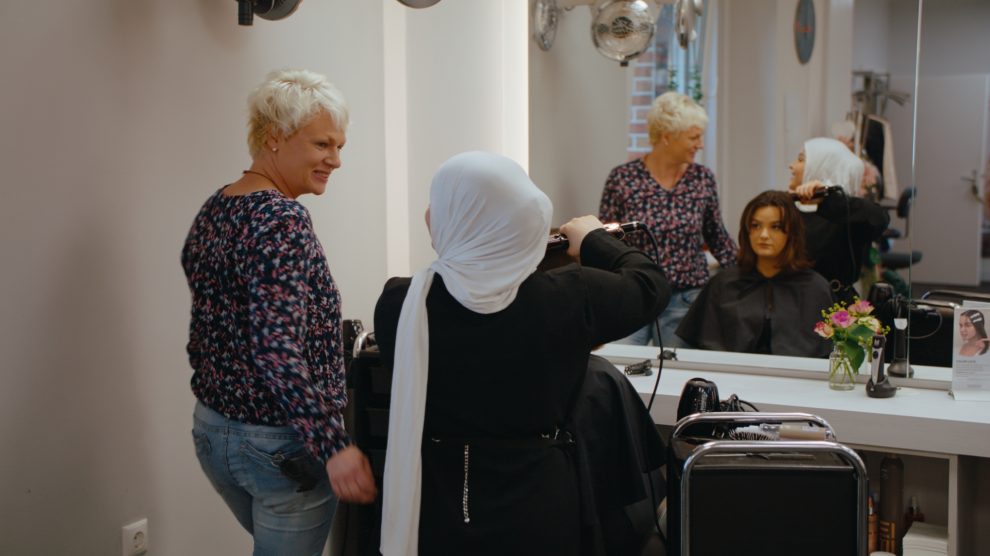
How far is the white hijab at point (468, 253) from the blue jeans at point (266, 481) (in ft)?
0.87

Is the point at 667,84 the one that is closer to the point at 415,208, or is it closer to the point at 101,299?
the point at 415,208

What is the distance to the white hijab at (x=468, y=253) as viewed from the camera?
5.06 ft

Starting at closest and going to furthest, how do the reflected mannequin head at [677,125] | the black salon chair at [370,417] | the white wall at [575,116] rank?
the black salon chair at [370,417], the reflected mannequin head at [677,125], the white wall at [575,116]

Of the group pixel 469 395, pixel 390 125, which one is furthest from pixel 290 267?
pixel 390 125

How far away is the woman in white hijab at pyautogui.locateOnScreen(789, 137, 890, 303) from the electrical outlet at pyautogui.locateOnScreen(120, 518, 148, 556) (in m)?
2.06

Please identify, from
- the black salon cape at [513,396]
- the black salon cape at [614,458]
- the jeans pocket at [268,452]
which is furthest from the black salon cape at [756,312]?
the jeans pocket at [268,452]

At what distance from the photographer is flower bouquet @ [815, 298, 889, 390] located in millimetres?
2632

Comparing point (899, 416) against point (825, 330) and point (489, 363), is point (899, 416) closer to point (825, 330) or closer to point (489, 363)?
point (825, 330)

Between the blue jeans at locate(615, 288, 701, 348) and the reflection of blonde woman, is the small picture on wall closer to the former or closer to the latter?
the reflection of blonde woman

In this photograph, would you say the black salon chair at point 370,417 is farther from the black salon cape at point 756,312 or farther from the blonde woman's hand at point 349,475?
the black salon cape at point 756,312

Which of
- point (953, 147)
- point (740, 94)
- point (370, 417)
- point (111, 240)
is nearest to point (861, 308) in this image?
point (953, 147)

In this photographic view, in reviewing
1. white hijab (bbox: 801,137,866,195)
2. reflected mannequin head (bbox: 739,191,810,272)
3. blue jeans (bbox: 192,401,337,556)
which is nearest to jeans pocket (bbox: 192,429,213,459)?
blue jeans (bbox: 192,401,337,556)

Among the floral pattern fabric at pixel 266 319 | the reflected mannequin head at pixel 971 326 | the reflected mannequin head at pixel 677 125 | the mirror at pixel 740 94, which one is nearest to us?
the floral pattern fabric at pixel 266 319

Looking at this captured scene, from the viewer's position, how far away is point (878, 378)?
258 centimetres
